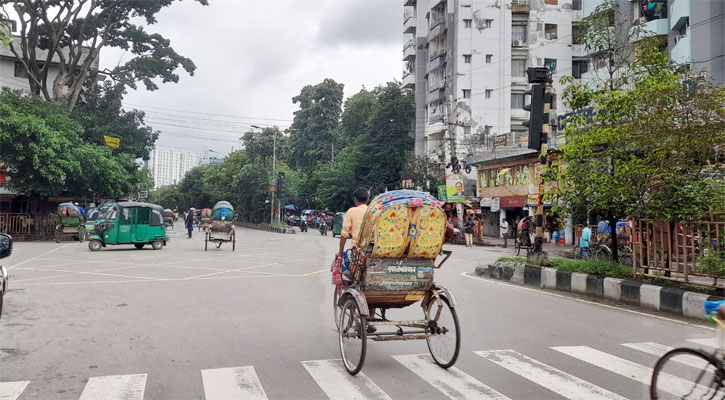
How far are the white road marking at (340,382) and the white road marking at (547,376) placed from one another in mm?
1419

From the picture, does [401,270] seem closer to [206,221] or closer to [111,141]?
[206,221]

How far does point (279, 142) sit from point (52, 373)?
5421 centimetres

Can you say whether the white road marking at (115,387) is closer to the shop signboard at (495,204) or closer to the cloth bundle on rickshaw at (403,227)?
the cloth bundle on rickshaw at (403,227)

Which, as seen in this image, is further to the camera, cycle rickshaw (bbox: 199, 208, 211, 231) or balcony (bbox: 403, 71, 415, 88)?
balcony (bbox: 403, 71, 415, 88)

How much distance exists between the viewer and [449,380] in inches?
188

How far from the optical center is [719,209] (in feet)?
29.1

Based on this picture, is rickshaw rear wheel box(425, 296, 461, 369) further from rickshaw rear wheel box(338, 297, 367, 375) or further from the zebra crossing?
rickshaw rear wheel box(338, 297, 367, 375)

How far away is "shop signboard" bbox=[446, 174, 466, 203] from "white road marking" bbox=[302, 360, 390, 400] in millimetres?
31069

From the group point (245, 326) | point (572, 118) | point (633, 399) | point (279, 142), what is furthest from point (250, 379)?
point (279, 142)

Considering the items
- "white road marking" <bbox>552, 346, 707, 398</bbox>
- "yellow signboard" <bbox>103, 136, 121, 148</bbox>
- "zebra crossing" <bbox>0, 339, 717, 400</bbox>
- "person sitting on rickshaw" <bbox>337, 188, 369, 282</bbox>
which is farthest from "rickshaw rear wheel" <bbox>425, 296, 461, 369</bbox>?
"yellow signboard" <bbox>103, 136, 121, 148</bbox>

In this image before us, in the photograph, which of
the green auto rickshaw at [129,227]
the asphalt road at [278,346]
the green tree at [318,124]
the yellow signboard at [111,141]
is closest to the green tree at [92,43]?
the yellow signboard at [111,141]

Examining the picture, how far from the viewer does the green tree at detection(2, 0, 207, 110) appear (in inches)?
1178

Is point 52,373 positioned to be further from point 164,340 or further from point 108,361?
point 164,340

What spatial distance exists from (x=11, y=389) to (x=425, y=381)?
11.1ft
